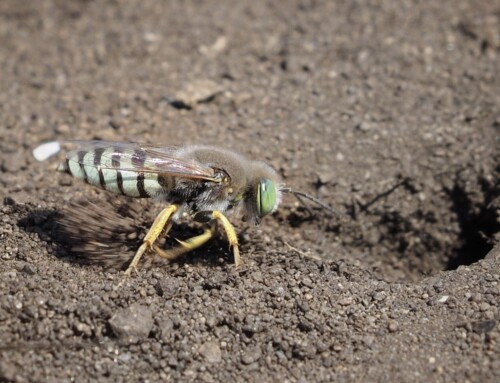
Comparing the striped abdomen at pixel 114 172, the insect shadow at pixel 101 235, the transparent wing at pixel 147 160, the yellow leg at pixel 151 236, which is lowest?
the insect shadow at pixel 101 235

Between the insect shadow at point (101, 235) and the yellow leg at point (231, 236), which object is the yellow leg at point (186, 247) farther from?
the yellow leg at point (231, 236)

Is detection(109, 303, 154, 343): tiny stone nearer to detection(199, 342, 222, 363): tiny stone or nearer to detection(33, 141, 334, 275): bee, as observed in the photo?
detection(199, 342, 222, 363): tiny stone

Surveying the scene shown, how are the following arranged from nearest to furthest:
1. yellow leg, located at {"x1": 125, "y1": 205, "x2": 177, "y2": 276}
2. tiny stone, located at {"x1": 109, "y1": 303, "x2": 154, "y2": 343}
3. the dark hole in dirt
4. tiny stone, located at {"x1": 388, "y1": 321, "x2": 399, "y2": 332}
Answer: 1. tiny stone, located at {"x1": 109, "y1": 303, "x2": 154, "y2": 343}
2. tiny stone, located at {"x1": 388, "y1": 321, "x2": 399, "y2": 332}
3. yellow leg, located at {"x1": 125, "y1": 205, "x2": 177, "y2": 276}
4. the dark hole in dirt

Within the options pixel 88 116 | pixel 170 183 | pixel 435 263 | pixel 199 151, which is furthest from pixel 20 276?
pixel 435 263

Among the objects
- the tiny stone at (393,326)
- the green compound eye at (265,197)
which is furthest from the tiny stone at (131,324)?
the tiny stone at (393,326)

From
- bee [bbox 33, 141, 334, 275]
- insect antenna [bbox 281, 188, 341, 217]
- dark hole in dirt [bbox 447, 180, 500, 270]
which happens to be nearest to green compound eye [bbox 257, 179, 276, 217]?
bee [bbox 33, 141, 334, 275]

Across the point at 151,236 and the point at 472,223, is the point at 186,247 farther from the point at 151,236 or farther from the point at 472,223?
the point at 472,223

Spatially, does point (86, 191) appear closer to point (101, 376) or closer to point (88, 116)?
point (88, 116)
